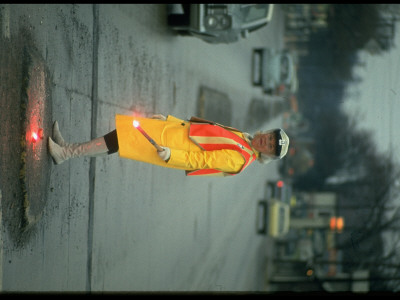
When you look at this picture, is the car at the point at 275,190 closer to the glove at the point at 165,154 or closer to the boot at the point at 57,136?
the boot at the point at 57,136

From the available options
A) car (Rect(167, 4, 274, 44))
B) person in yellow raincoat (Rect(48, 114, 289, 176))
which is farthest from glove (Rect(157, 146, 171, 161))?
car (Rect(167, 4, 274, 44))

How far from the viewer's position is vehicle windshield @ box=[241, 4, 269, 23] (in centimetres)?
1452

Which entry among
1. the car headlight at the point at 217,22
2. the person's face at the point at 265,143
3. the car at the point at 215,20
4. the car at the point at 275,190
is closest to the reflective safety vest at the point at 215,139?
the person's face at the point at 265,143

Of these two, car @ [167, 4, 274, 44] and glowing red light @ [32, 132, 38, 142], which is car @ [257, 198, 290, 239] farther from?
glowing red light @ [32, 132, 38, 142]

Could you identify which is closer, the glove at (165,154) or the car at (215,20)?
the glove at (165,154)

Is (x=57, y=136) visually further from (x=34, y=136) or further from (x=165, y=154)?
(x=165, y=154)

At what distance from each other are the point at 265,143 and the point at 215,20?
24.1 feet

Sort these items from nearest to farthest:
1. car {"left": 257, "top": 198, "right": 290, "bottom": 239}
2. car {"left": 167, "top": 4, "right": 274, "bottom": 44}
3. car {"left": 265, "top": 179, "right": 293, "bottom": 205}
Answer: car {"left": 167, "top": 4, "right": 274, "bottom": 44} → car {"left": 257, "top": 198, "right": 290, "bottom": 239} → car {"left": 265, "top": 179, "right": 293, "bottom": 205}

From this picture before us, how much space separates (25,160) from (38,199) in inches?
24.2

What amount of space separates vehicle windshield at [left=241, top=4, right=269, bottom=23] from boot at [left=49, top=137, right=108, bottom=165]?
29.3 ft

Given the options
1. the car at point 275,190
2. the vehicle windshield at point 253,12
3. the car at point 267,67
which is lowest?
the car at point 275,190

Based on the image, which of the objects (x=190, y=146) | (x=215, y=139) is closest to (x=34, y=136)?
(x=190, y=146)

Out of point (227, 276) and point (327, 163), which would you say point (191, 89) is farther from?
point (327, 163)

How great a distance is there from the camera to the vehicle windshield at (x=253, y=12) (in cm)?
1452
